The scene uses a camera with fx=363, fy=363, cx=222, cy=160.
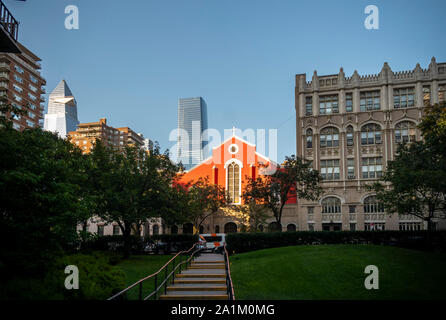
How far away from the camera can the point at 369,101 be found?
1901 inches

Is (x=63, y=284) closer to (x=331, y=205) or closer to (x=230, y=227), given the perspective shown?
(x=331, y=205)

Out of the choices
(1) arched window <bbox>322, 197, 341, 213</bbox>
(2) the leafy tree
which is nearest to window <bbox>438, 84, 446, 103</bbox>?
(1) arched window <bbox>322, 197, 341, 213</bbox>

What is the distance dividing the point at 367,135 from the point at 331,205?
34.0 feet

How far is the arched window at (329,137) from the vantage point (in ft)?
159

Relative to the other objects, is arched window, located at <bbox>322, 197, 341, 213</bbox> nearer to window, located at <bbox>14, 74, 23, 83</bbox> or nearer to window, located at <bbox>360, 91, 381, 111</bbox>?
window, located at <bbox>360, 91, 381, 111</bbox>

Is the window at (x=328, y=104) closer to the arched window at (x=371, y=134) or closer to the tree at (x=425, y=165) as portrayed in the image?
the arched window at (x=371, y=134)

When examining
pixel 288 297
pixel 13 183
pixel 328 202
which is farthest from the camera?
pixel 328 202

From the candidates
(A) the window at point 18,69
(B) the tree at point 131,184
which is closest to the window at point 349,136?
(B) the tree at point 131,184

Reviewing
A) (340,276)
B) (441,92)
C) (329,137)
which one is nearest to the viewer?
(340,276)

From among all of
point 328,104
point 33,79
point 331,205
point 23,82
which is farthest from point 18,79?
point 331,205

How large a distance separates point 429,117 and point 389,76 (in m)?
26.1
